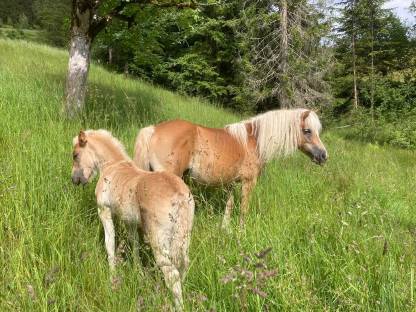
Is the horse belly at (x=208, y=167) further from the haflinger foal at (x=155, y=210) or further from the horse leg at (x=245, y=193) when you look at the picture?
the haflinger foal at (x=155, y=210)

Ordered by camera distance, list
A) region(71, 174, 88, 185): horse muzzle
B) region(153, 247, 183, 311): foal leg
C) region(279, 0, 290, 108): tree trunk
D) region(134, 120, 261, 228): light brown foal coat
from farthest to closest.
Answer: region(279, 0, 290, 108): tree trunk
region(134, 120, 261, 228): light brown foal coat
region(71, 174, 88, 185): horse muzzle
region(153, 247, 183, 311): foal leg

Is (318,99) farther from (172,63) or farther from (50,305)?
(50,305)

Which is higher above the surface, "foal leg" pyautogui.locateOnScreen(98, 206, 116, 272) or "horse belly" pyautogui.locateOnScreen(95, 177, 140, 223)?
"horse belly" pyautogui.locateOnScreen(95, 177, 140, 223)

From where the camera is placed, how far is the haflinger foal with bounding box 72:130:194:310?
2662 millimetres

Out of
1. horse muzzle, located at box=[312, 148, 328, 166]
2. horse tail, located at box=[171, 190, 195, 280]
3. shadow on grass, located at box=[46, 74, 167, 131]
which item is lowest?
horse tail, located at box=[171, 190, 195, 280]

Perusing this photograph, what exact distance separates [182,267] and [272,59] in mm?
15490

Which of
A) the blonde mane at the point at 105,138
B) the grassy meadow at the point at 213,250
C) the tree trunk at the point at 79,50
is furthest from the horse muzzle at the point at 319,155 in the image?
the tree trunk at the point at 79,50

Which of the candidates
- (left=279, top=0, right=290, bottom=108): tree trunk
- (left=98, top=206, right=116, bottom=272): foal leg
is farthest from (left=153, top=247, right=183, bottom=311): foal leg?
(left=279, top=0, right=290, bottom=108): tree trunk

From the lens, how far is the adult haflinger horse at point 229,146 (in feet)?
14.8

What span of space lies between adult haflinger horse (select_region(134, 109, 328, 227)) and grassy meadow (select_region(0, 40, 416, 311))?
13.1 inches

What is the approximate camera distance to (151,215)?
9.06 feet

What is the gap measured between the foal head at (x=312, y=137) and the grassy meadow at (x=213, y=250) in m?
0.46

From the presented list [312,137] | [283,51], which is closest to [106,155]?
[312,137]

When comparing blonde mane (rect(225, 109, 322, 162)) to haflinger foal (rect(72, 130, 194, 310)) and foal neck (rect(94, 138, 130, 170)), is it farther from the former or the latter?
haflinger foal (rect(72, 130, 194, 310))
